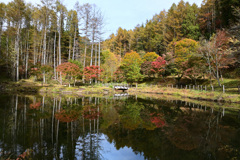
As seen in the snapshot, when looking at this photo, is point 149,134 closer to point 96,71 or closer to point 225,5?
point 96,71

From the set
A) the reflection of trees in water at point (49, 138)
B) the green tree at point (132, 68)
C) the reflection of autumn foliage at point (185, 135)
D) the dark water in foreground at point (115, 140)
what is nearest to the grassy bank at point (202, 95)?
the green tree at point (132, 68)

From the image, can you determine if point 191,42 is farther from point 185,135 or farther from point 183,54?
point 185,135

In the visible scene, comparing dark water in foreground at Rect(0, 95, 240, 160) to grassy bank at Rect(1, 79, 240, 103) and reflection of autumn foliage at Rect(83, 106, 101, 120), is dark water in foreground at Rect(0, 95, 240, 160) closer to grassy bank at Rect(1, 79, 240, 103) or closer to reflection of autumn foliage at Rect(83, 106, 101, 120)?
reflection of autumn foliage at Rect(83, 106, 101, 120)

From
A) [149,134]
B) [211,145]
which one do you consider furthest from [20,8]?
[211,145]

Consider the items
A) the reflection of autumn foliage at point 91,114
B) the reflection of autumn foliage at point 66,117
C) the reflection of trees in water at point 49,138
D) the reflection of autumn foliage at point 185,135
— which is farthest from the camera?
the reflection of autumn foliage at point 91,114

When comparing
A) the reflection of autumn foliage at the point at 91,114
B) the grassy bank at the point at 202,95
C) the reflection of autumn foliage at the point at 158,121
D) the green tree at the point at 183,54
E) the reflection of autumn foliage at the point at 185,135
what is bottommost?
the reflection of autumn foliage at the point at 158,121

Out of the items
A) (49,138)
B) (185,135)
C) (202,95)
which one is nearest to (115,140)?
(49,138)

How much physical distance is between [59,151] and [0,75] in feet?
130

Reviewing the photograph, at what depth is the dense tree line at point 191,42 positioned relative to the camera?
22484mm

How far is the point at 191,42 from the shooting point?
101 feet


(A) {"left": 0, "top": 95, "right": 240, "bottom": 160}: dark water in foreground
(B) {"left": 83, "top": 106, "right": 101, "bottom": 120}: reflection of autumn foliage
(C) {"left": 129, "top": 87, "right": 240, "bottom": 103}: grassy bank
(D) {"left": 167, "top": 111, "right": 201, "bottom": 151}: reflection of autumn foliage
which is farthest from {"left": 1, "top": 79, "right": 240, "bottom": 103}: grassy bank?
(D) {"left": 167, "top": 111, "right": 201, "bottom": 151}: reflection of autumn foliage

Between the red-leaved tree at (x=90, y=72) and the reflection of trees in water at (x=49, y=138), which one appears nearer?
the reflection of trees in water at (x=49, y=138)

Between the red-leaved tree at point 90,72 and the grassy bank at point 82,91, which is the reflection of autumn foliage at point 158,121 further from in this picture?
the red-leaved tree at point 90,72

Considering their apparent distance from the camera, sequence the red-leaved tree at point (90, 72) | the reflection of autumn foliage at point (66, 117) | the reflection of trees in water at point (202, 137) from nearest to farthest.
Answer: the reflection of trees in water at point (202, 137)
the reflection of autumn foliage at point (66, 117)
the red-leaved tree at point (90, 72)
